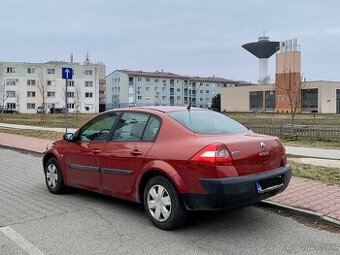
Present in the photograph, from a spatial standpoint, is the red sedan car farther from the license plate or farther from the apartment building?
the apartment building

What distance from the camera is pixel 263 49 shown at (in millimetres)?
108938

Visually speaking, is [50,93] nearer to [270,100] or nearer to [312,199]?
[270,100]

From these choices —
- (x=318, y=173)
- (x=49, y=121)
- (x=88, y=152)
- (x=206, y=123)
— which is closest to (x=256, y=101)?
(x=49, y=121)

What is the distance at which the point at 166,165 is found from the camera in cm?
536

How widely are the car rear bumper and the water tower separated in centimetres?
10545

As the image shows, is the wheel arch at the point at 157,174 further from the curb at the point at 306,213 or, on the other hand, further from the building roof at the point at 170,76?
the building roof at the point at 170,76

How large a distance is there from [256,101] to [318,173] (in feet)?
334

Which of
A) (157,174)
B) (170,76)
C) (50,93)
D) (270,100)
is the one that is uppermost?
(170,76)

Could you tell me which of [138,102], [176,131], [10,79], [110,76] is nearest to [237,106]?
[138,102]

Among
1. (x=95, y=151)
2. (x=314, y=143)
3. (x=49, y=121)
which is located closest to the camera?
(x=95, y=151)

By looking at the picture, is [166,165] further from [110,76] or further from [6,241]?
[110,76]

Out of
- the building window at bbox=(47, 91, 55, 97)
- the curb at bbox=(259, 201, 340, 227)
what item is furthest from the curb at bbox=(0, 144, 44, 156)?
the building window at bbox=(47, 91, 55, 97)

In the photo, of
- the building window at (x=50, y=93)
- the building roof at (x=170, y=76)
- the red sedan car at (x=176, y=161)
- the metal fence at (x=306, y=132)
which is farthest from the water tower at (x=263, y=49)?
the red sedan car at (x=176, y=161)

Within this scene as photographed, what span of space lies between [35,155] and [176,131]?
30.6ft
